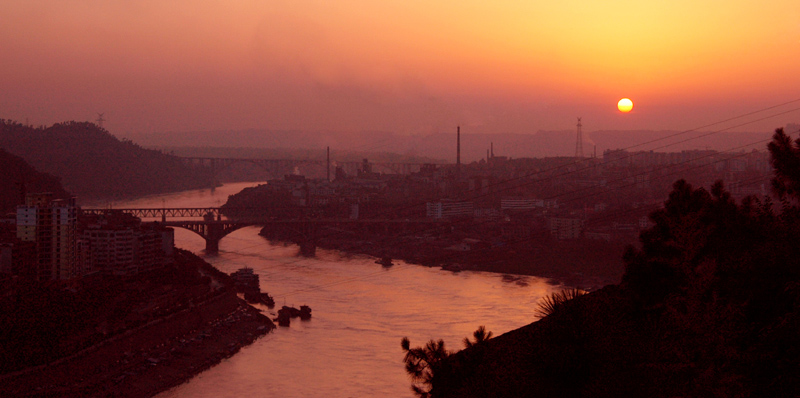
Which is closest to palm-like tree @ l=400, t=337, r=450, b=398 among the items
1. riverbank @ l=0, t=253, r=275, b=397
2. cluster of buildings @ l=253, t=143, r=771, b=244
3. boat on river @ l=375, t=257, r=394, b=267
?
riverbank @ l=0, t=253, r=275, b=397

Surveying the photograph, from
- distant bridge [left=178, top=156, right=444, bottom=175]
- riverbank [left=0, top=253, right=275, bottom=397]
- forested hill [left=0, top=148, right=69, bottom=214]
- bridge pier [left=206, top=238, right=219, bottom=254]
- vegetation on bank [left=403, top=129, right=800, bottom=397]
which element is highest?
distant bridge [left=178, top=156, right=444, bottom=175]

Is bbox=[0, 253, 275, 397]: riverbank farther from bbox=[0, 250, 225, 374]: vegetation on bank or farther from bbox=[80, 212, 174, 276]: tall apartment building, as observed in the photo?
bbox=[80, 212, 174, 276]: tall apartment building

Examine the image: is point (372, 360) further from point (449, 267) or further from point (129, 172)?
point (129, 172)

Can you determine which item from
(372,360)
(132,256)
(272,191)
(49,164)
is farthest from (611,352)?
(49,164)

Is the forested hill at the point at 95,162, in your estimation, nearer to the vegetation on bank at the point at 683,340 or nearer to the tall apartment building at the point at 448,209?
the tall apartment building at the point at 448,209

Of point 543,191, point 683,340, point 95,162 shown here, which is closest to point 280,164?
point 95,162

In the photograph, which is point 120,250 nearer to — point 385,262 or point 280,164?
point 385,262

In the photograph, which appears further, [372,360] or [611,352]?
[372,360]
